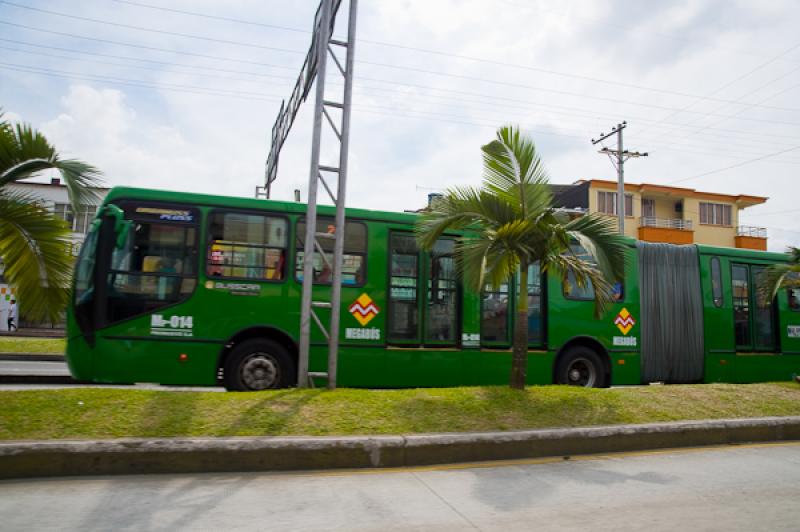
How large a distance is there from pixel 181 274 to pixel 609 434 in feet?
19.9

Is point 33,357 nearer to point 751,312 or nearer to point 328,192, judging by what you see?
point 328,192

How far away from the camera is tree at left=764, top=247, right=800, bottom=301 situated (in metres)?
10.2

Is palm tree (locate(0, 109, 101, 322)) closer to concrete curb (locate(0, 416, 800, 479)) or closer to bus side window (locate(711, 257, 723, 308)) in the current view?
concrete curb (locate(0, 416, 800, 479))

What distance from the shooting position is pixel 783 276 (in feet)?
33.2

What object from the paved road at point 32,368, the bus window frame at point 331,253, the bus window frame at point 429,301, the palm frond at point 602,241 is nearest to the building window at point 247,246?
the bus window frame at point 331,253

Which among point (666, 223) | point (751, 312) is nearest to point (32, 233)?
point (751, 312)

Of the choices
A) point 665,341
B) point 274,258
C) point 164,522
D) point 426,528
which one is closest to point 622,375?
point 665,341

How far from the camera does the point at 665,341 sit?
10.4 meters

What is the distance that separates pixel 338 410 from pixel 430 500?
189cm

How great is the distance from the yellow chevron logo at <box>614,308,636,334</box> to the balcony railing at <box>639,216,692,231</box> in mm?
30860

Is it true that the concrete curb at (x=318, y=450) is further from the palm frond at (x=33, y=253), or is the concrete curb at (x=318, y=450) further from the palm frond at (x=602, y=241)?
the palm frond at (x=33, y=253)

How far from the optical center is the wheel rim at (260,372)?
25.8 feet

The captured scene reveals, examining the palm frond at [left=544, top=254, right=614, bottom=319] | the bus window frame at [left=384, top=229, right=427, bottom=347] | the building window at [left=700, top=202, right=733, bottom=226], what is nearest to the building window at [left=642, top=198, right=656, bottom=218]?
the building window at [left=700, top=202, right=733, bottom=226]

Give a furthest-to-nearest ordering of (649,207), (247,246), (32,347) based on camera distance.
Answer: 1. (649,207)
2. (32,347)
3. (247,246)
